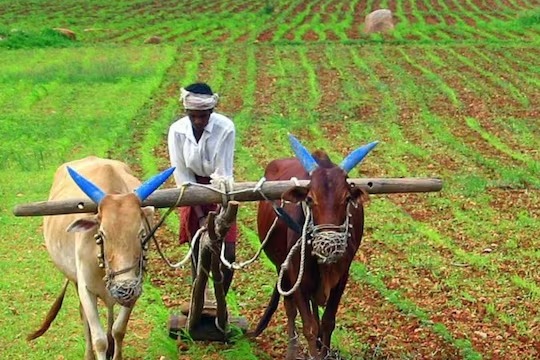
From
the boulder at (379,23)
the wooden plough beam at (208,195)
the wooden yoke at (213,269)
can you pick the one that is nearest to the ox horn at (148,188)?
the wooden plough beam at (208,195)

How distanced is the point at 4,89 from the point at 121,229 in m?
15.1

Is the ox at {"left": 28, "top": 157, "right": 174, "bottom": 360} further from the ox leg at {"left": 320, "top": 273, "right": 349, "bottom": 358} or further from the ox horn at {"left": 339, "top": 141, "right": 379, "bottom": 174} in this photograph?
the ox leg at {"left": 320, "top": 273, "right": 349, "bottom": 358}

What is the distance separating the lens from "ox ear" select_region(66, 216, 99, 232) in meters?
5.63

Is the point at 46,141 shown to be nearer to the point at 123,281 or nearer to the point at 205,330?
the point at 205,330

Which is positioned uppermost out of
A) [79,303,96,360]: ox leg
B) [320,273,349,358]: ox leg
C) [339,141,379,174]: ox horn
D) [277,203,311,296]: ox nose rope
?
[339,141,379,174]: ox horn

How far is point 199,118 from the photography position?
6.76 metres

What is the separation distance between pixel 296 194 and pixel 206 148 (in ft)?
4.21

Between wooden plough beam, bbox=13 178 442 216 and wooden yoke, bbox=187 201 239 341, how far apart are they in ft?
0.49

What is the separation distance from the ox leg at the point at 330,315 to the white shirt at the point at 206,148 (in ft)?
3.99

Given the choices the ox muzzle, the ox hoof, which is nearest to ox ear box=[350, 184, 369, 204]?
the ox muzzle

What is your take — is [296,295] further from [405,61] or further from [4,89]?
[405,61]

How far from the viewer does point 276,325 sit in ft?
25.3

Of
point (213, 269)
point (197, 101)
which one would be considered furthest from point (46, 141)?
point (213, 269)

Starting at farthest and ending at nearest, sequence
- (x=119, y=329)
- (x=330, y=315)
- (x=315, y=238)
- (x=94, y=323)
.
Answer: (x=330, y=315) → (x=119, y=329) → (x=94, y=323) → (x=315, y=238)
